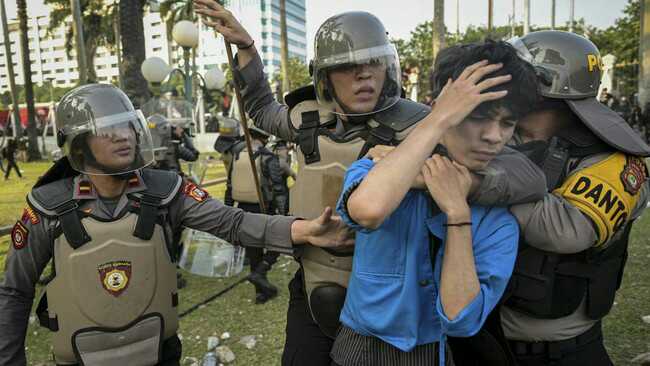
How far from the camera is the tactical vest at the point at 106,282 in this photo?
Result: 1.83 m

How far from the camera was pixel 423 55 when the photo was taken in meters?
37.8

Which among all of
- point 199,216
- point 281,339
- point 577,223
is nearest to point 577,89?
point 577,223

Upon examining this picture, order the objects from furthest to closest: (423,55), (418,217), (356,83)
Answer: (423,55)
(356,83)
(418,217)

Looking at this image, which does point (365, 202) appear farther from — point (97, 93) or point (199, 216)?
point (97, 93)

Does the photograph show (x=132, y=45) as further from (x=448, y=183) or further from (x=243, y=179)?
(x=448, y=183)

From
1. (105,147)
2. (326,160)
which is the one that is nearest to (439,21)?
(326,160)

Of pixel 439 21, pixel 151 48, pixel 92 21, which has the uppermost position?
pixel 151 48

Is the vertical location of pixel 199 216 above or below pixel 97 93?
below

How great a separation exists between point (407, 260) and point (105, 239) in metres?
1.18

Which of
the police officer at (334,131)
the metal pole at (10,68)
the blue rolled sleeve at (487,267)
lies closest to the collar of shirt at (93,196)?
the police officer at (334,131)

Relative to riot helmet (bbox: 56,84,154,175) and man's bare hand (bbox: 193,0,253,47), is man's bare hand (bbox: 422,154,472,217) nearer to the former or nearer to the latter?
riot helmet (bbox: 56,84,154,175)

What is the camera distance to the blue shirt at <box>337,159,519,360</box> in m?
1.31

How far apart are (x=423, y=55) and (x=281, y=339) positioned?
36.7 meters

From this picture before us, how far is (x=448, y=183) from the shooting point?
1237 millimetres
